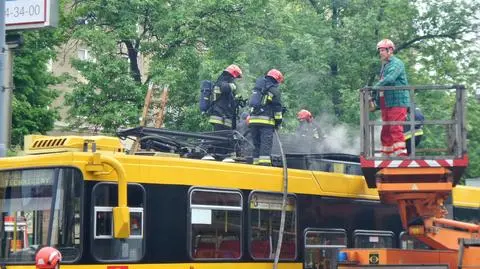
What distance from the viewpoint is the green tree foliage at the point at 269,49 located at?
72.0 ft

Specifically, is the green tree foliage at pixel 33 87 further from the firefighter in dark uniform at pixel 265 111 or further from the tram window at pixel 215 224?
the tram window at pixel 215 224

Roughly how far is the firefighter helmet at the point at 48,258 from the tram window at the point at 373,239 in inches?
192

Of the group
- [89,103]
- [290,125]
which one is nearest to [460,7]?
[290,125]

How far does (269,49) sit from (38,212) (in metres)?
13.3

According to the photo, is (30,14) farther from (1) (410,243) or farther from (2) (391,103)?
(1) (410,243)

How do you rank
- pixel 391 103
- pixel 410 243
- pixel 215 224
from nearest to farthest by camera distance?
pixel 215 224
pixel 391 103
pixel 410 243

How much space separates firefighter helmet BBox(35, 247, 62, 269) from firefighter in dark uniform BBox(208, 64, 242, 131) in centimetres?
463

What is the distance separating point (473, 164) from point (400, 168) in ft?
47.4

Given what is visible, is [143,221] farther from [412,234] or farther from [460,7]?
[460,7]

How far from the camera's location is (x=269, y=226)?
11.1 m

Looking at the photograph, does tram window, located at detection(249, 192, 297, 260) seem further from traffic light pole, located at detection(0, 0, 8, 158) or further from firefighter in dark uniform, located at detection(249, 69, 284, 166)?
traffic light pole, located at detection(0, 0, 8, 158)

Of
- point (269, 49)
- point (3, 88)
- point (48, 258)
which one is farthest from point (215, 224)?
point (269, 49)

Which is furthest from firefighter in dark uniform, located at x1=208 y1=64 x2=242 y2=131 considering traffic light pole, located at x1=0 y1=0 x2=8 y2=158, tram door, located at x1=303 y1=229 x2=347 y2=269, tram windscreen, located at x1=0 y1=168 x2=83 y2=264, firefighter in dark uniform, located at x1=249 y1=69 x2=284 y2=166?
tram windscreen, located at x1=0 y1=168 x2=83 y2=264

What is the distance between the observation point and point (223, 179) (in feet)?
34.5
